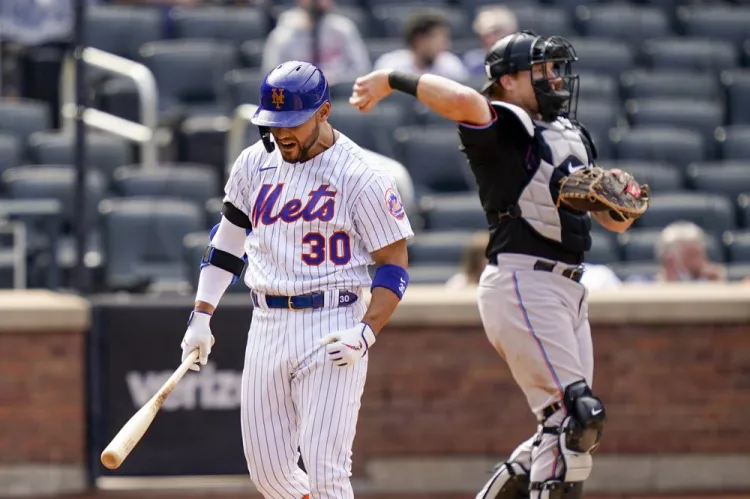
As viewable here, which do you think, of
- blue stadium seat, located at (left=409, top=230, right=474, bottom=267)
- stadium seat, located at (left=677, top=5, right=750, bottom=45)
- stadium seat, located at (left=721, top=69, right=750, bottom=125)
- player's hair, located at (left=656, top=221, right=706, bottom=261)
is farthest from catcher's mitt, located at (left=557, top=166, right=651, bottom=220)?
stadium seat, located at (left=677, top=5, right=750, bottom=45)

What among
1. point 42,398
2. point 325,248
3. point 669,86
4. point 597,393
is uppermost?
point 669,86

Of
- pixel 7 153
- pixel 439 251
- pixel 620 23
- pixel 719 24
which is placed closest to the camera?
pixel 439 251

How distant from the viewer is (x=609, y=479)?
7543mm

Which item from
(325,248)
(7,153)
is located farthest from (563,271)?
(7,153)

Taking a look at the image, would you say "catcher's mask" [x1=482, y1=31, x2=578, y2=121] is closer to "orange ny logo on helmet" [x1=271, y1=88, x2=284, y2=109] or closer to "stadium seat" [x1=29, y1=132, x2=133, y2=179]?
"orange ny logo on helmet" [x1=271, y1=88, x2=284, y2=109]

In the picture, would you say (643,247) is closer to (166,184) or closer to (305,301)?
A: (166,184)

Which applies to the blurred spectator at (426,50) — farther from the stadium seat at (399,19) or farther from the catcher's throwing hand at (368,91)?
the catcher's throwing hand at (368,91)

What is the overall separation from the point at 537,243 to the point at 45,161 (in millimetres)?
4653

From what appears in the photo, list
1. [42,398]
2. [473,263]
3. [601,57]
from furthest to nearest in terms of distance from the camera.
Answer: [601,57] → [473,263] → [42,398]

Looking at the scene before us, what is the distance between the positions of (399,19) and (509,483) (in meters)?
6.15

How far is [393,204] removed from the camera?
4.62m

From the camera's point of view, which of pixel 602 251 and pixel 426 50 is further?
pixel 426 50

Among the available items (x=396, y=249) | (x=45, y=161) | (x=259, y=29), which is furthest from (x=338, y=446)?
(x=259, y=29)

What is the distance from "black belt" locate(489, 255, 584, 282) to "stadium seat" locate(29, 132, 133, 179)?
429 centimetres
